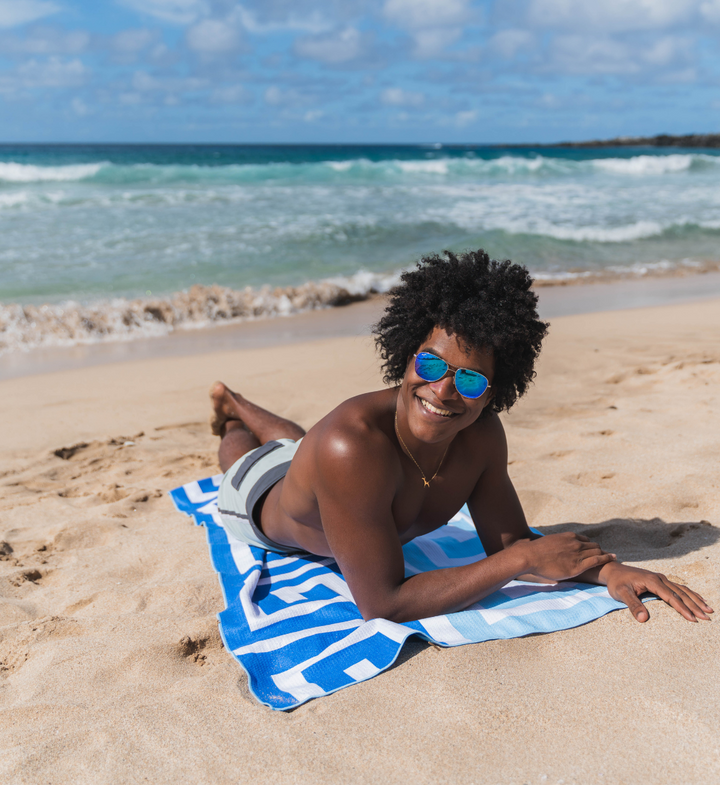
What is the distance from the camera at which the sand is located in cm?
184

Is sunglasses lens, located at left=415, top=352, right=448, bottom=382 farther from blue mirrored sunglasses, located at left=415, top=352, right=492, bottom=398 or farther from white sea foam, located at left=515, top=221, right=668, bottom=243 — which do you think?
white sea foam, located at left=515, top=221, right=668, bottom=243

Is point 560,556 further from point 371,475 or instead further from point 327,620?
point 327,620

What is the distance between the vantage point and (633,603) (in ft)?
7.93

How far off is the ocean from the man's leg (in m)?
4.23

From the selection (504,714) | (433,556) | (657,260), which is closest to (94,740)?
(504,714)

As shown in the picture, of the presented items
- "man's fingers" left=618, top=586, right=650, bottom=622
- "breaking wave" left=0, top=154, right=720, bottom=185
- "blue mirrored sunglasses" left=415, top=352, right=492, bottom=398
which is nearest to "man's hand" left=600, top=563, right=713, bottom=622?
"man's fingers" left=618, top=586, right=650, bottom=622

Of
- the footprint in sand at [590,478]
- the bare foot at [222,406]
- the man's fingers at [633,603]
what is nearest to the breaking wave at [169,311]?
the bare foot at [222,406]

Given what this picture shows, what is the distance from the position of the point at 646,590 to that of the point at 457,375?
108cm

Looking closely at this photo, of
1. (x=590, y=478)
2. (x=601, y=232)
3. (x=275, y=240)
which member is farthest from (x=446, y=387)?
(x=601, y=232)

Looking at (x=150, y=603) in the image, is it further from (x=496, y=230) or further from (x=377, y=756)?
(x=496, y=230)

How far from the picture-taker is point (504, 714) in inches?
78.0

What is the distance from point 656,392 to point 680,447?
1358 mm

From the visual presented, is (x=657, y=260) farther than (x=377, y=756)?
Yes

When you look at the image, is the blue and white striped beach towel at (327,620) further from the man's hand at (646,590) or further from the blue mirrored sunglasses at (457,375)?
the blue mirrored sunglasses at (457,375)
